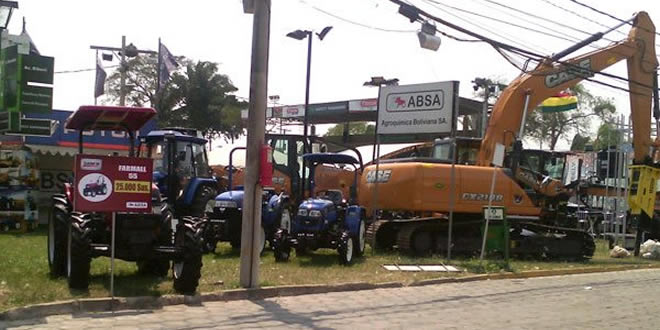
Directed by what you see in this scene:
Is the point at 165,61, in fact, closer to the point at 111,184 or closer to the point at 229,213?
the point at 229,213

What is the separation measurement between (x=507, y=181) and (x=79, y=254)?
10.9 metres

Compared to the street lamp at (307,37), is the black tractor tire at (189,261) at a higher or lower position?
lower

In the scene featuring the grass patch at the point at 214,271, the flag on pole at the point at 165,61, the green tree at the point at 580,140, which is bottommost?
the grass patch at the point at 214,271

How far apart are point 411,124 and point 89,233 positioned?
8.38m

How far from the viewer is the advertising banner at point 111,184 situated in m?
8.89

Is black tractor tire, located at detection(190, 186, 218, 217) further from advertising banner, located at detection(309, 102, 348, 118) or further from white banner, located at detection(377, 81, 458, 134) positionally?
advertising banner, located at detection(309, 102, 348, 118)

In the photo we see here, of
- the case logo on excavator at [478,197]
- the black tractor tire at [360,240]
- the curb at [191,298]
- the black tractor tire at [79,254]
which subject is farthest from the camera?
the case logo on excavator at [478,197]

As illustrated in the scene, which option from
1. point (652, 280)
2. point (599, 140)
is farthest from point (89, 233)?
point (599, 140)

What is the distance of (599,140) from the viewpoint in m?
60.4

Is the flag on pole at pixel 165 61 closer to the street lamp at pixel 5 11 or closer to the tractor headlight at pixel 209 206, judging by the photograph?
the street lamp at pixel 5 11

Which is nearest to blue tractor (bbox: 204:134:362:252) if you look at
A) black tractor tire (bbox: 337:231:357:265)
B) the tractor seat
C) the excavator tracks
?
the tractor seat

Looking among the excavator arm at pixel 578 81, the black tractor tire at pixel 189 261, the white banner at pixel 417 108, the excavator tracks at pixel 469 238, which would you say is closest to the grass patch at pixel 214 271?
the black tractor tire at pixel 189 261

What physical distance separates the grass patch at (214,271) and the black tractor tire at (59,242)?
0.66 feet

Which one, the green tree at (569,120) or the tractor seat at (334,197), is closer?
the tractor seat at (334,197)
